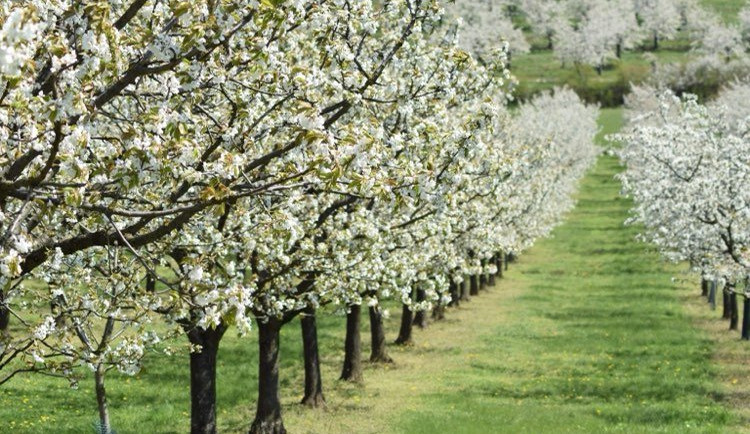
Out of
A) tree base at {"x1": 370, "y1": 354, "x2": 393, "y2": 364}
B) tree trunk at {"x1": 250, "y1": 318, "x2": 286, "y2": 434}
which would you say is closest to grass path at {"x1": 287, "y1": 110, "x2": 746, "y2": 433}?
tree base at {"x1": 370, "y1": 354, "x2": 393, "y2": 364}

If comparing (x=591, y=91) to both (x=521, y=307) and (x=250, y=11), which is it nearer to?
(x=521, y=307)

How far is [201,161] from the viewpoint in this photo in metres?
9.59

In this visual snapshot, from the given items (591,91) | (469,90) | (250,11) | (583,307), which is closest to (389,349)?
(583,307)

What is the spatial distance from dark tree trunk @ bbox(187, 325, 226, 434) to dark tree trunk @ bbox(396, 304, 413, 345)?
19.5 meters

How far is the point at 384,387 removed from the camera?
31.5 m

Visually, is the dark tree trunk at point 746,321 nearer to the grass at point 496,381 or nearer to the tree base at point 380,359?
the grass at point 496,381

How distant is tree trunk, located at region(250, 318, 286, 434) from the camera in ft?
78.3

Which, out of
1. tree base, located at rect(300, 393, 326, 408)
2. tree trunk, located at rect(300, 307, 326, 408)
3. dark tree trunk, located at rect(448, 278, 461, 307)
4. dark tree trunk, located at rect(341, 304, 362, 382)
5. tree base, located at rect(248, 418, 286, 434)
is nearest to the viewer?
tree base, located at rect(248, 418, 286, 434)

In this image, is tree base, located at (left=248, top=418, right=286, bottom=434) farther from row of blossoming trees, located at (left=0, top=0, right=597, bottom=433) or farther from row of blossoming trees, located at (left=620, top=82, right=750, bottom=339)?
row of blossoming trees, located at (left=620, top=82, right=750, bottom=339)

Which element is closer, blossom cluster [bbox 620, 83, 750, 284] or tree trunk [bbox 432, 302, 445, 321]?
blossom cluster [bbox 620, 83, 750, 284]

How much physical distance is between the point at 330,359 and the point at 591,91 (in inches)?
5632

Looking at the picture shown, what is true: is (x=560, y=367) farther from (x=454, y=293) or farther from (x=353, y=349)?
(x=454, y=293)

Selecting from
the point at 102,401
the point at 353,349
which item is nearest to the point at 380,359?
the point at 353,349

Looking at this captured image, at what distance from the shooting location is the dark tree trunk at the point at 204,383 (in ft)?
65.8
